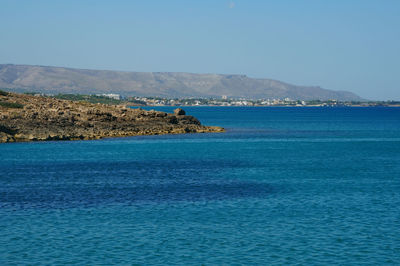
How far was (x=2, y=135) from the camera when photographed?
9000cm

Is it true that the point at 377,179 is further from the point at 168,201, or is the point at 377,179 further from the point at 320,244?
the point at 320,244

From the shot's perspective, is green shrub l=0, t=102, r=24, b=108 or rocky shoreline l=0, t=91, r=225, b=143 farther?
green shrub l=0, t=102, r=24, b=108

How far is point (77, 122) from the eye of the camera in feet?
344

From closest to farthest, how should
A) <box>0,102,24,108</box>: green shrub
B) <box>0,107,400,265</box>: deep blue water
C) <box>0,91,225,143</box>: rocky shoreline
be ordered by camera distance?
1. <box>0,107,400,265</box>: deep blue water
2. <box>0,91,225,143</box>: rocky shoreline
3. <box>0,102,24,108</box>: green shrub

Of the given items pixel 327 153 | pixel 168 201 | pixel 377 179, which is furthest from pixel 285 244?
pixel 327 153

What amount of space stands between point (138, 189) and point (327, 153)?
135 feet

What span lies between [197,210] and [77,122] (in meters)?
72.6

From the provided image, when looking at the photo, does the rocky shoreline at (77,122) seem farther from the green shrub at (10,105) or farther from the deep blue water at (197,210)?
the deep blue water at (197,210)

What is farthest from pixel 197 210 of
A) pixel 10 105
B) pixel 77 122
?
pixel 10 105

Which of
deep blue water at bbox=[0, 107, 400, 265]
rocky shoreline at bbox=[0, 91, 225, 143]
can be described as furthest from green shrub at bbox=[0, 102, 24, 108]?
deep blue water at bbox=[0, 107, 400, 265]

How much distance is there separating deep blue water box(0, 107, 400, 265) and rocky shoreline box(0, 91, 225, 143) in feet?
76.6

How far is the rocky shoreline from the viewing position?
94875mm

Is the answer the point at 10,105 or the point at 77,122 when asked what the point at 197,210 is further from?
the point at 10,105

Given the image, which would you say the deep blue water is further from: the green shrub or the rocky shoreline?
the green shrub
